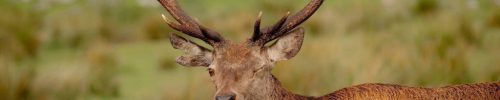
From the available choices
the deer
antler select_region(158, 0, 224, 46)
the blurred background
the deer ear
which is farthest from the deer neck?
the blurred background

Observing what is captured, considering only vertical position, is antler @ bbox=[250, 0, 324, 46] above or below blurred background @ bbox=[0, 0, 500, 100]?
below

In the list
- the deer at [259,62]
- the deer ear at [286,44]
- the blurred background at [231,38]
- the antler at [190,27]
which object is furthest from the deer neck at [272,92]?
the blurred background at [231,38]

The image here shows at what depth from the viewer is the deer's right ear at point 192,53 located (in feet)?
31.0

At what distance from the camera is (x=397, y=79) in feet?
44.1

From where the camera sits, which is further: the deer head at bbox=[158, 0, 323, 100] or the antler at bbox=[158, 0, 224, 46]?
the antler at bbox=[158, 0, 224, 46]

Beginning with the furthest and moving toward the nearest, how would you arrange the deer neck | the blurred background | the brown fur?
the blurred background < the brown fur < the deer neck

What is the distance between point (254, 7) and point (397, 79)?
629cm

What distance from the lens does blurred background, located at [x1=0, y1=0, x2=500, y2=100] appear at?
44.8 ft

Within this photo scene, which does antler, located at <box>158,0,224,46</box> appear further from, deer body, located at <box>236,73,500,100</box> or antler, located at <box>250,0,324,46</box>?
deer body, located at <box>236,73,500,100</box>

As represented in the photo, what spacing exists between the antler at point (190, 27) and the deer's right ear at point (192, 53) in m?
0.09

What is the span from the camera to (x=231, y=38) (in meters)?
16.8

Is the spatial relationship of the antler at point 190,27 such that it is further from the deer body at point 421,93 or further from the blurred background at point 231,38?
the blurred background at point 231,38

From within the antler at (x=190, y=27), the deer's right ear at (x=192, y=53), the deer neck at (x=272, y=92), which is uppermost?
the antler at (x=190, y=27)

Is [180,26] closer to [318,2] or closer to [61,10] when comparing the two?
[318,2]
